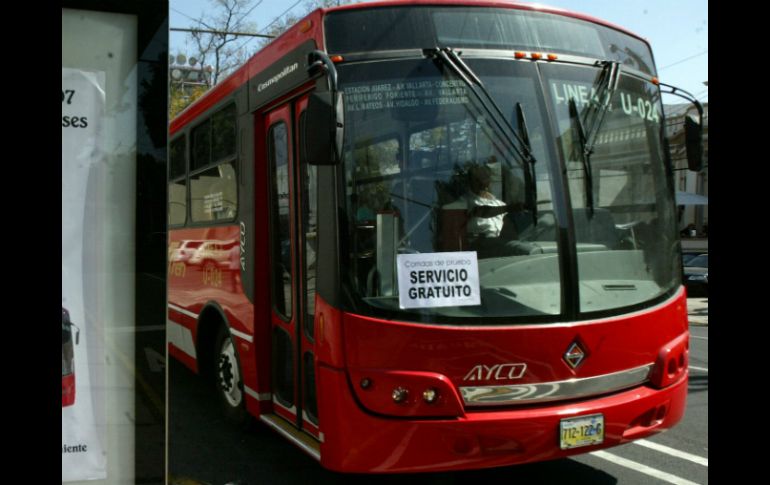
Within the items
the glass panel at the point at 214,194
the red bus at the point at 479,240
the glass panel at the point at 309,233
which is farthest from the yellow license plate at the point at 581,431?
the glass panel at the point at 214,194

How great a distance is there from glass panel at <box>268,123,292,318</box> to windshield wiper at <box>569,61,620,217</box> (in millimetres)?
1952

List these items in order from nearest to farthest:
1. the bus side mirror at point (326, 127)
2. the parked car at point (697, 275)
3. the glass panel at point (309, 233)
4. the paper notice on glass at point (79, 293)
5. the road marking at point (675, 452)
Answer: the paper notice on glass at point (79, 293)
the bus side mirror at point (326, 127)
the glass panel at point (309, 233)
the road marking at point (675, 452)
the parked car at point (697, 275)

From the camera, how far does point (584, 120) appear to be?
4.50m

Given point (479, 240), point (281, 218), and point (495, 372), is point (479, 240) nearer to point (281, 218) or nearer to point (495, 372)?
point (495, 372)

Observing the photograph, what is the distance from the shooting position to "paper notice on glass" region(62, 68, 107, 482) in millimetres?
2379

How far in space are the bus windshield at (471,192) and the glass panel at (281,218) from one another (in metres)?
1.11

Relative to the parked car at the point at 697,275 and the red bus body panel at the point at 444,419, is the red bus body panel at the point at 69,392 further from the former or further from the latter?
A: the parked car at the point at 697,275

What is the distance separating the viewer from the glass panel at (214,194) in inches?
246

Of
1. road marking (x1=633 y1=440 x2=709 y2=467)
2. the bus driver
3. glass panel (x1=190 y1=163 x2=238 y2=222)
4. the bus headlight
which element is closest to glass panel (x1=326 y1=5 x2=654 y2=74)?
the bus driver

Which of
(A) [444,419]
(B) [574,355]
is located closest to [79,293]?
A: (A) [444,419]

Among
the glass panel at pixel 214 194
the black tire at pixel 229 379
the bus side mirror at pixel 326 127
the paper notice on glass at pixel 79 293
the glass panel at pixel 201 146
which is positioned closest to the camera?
the paper notice on glass at pixel 79 293
